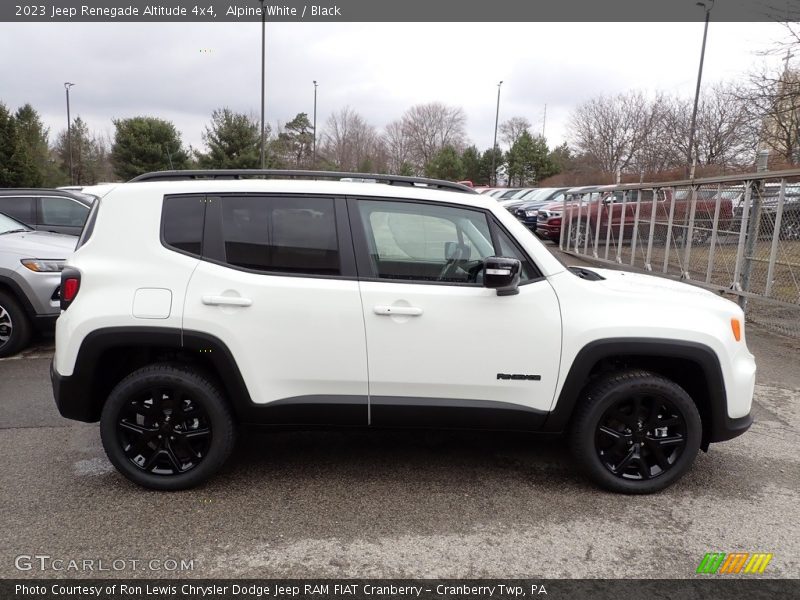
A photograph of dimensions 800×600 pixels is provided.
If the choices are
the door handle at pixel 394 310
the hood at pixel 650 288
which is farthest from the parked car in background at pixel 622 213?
the door handle at pixel 394 310

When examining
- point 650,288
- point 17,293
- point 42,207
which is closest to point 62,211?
point 42,207

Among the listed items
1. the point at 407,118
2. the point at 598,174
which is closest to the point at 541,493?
the point at 598,174

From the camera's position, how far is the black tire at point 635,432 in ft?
11.1

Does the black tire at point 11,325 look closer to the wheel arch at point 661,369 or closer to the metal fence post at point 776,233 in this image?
the wheel arch at point 661,369

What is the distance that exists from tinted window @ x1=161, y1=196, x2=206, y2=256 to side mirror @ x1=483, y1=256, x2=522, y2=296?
1597 mm

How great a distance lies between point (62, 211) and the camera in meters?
9.82

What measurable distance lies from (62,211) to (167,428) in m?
7.92

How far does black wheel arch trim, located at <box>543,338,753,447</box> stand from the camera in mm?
3332

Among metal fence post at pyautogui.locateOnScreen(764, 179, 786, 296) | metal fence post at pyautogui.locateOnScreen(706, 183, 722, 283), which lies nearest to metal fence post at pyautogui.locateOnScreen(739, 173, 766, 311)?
metal fence post at pyautogui.locateOnScreen(764, 179, 786, 296)

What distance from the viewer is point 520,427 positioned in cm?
346

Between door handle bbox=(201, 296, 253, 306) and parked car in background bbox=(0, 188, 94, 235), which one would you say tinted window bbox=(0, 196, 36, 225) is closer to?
parked car in background bbox=(0, 188, 94, 235)

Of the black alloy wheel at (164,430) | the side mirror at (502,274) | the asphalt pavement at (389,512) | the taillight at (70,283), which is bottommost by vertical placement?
the asphalt pavement at (389,512)

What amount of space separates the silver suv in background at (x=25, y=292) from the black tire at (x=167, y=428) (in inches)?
144

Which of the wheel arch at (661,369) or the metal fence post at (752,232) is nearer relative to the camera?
the wheel arch at (661,369)
